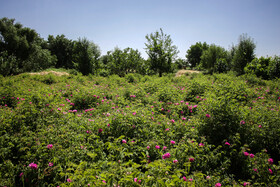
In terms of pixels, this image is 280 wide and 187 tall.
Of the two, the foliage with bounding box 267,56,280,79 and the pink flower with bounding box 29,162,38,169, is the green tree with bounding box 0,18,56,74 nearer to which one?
the pink flower with bounding box 29,162,38,169

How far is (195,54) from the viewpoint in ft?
190

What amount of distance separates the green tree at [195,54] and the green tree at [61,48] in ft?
151

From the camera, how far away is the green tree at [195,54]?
2239 inches

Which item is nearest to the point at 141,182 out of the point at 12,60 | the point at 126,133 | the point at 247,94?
the point at 126,133

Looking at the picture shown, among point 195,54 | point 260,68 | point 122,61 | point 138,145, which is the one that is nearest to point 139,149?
point 138,145

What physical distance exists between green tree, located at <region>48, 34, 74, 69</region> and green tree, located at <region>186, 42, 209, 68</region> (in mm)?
45922

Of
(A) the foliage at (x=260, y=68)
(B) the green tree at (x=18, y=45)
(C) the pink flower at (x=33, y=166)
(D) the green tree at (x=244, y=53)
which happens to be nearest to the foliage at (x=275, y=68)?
(A) the foliage at (x=260, y=68)

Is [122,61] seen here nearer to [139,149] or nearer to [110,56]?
[110,56]

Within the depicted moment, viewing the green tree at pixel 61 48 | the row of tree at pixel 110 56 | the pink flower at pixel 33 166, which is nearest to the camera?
the pink flower at pixel 33 166

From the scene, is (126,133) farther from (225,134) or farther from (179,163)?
(225,134)

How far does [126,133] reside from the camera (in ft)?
11.3

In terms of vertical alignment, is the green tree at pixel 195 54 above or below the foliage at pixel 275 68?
above

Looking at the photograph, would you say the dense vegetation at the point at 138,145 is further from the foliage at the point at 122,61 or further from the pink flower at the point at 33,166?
the foliage at the point at 122,61

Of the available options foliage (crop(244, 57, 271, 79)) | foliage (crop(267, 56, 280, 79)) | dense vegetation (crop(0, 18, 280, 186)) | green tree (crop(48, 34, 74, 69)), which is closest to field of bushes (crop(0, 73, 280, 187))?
dense vegetation (crop(0, 18, 280, 186))
